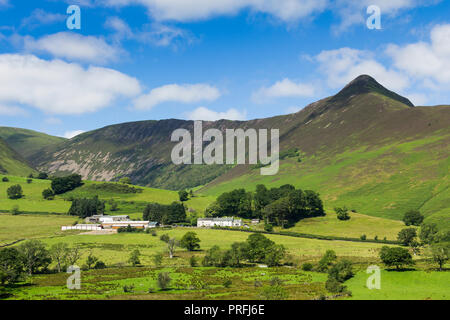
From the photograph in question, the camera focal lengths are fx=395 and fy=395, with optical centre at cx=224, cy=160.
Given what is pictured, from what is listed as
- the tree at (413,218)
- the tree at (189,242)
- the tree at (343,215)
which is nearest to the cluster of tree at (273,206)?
the tree at (343,215)

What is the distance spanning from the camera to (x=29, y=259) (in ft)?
305

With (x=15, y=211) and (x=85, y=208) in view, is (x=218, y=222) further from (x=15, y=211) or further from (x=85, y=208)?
(x=15, y=211)

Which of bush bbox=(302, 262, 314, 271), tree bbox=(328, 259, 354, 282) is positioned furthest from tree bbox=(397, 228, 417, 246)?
tree bbox=(328, 259, 354, 282)

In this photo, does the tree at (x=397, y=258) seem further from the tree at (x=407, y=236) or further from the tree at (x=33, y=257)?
the tree at (x=33, y=257)

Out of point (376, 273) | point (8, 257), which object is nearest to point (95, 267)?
point (8, 257)

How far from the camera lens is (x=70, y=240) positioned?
13288cm

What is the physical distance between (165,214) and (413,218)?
99891 mm

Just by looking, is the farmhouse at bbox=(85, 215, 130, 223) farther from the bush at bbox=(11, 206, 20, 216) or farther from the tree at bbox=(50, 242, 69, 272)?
the tree at bbox=(50, 242, 69, 272)

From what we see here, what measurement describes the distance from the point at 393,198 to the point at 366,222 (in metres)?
37.5

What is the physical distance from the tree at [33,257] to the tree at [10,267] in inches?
173

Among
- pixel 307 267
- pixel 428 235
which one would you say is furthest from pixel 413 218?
pixel 307 267

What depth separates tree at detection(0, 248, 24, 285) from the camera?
260ft

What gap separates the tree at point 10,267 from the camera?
260ft
